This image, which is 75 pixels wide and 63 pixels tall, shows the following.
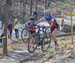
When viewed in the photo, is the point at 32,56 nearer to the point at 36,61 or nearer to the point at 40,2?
the point at 36,61

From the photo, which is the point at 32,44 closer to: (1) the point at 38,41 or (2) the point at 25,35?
(1) the point at 38,41

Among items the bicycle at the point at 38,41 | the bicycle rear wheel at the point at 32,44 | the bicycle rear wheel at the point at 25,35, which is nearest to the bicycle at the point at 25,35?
the bicycle rear wheel at the point at 25,35

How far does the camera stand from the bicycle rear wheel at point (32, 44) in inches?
525

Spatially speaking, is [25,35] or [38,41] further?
[25,35]

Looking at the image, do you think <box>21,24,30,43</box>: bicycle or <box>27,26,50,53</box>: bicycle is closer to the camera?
<box>27,26,50,53</box>: bicycle

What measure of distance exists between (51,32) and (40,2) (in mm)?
21731

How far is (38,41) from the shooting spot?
13.7 meters

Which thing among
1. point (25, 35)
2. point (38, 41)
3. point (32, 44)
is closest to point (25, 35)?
point (25, 35)

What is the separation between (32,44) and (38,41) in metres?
0.36

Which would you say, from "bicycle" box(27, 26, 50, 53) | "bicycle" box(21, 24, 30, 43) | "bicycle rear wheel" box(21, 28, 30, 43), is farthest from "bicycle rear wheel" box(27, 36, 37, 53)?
"bicycle rear wheel" box(21, 28, 30, 43)

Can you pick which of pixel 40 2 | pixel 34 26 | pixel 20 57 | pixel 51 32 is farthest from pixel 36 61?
pixel 40 2

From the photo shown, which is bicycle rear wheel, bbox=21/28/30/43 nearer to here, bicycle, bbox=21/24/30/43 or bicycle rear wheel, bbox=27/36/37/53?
bicycle, bbox=21/24/30/43

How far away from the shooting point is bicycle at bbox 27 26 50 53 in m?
13.4

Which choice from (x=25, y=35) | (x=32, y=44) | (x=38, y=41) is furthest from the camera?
(x=25, y=35)
